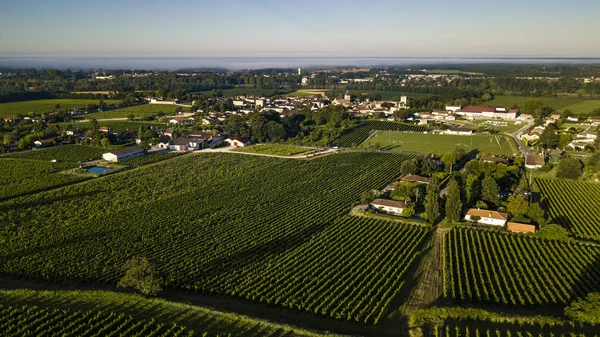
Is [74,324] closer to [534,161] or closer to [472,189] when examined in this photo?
[472,189]

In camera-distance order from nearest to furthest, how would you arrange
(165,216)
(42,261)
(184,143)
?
(42,261)
(165,216)
(184,143)

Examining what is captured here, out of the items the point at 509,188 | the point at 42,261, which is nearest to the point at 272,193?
the point at 42,261

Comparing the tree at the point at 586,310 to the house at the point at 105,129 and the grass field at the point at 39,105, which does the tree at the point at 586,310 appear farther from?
the grass field at the point at 39,105

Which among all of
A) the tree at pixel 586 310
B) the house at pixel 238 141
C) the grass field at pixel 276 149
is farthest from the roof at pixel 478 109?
the tree at pixel 586 310

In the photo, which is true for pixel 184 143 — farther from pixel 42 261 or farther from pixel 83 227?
pixel 42 261

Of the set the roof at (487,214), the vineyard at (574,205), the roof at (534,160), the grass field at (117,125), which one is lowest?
the vineyard at (574,205)

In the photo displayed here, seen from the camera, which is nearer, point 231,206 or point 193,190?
point 231,206

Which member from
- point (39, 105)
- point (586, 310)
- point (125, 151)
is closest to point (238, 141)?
point (125, 151)

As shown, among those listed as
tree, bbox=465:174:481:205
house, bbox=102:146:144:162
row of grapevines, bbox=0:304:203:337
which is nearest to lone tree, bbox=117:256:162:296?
row of grapevines, bbox=0:304:203:337
